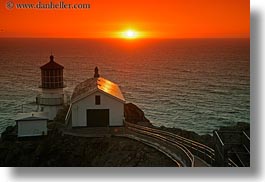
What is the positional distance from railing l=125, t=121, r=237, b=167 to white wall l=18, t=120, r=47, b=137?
0.79 m

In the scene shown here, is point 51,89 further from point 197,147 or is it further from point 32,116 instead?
point 197,147

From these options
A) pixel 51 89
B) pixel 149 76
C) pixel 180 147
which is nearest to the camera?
pixel 180 147

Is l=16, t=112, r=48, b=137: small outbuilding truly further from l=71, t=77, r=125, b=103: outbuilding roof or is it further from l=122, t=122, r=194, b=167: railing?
l=122, t=122, r=194, b=167: railing

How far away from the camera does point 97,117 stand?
154 inches

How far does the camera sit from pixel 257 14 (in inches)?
135

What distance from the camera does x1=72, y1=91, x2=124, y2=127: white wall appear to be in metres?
3.90

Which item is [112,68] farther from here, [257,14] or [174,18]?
[257,14]

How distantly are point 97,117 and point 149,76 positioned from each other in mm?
887

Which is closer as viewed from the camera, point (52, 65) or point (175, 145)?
point (175, 145)

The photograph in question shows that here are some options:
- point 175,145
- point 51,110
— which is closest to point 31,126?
point 51,110

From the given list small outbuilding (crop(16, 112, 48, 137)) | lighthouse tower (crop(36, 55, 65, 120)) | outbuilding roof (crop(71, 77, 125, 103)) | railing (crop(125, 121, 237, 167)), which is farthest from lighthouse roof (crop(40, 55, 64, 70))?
railing (crop(125, 121, 237, 167))

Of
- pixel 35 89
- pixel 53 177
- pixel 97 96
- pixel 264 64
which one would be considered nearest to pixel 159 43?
pixel 97 96

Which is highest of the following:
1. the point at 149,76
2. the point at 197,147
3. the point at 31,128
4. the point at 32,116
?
the point at 149,76

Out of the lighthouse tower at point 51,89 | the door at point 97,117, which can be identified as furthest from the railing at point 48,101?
the door at point 97,117
